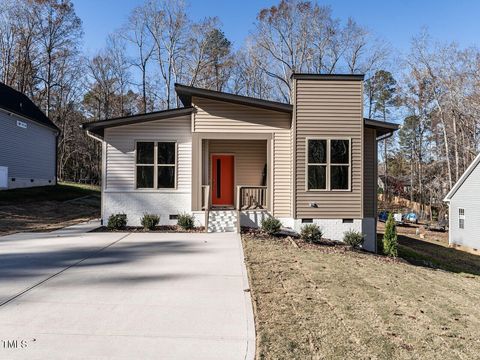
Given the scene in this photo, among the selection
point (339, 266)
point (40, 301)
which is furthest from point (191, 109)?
point (40, 301)

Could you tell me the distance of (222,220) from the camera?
11977 millimetres

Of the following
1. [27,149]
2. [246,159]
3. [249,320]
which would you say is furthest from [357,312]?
[27,149]

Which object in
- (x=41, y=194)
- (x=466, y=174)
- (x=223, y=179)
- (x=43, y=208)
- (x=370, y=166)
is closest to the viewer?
(x=370, y=166)

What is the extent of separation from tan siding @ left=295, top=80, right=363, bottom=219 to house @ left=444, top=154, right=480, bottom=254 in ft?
38.8

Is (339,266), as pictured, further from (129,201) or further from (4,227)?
(4,227)

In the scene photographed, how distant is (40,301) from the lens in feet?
15.7

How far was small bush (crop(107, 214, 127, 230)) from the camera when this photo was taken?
11797mm

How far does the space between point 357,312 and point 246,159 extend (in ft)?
31.8

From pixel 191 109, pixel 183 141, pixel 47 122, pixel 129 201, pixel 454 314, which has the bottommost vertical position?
pixel 454 314

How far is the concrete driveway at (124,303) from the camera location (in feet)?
11.6

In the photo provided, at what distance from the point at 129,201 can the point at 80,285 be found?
698 centimetres

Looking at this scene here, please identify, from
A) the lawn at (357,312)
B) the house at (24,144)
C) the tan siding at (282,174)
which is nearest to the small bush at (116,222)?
the tan siding at (282,174)

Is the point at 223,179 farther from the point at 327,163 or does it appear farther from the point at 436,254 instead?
the point at 436,254

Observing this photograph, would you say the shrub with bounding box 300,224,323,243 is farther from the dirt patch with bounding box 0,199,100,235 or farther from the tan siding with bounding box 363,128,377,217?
the dirt patch with bounding box 0,199,100,235
